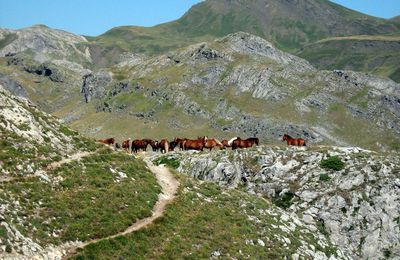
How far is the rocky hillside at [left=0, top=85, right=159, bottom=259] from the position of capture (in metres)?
32.4

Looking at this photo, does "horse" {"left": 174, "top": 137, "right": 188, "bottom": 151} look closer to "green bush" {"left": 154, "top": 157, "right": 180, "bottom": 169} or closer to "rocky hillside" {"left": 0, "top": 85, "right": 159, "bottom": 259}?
"green bush" {"left": 154, "top": 157, "right": 180, "bottom": 169}

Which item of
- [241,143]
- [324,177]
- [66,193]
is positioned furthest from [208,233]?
[241,143]

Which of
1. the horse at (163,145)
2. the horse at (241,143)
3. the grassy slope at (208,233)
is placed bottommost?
the grassy slope at (208,233)

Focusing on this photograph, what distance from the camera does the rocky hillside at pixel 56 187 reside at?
32.4m

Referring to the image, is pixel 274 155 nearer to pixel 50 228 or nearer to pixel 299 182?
pixel 299 182

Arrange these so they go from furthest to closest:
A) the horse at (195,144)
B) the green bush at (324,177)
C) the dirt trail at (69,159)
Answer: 1. the horse at (195,144)
2. the green bush at (324,177)
3. the dirt trail at (69,159)

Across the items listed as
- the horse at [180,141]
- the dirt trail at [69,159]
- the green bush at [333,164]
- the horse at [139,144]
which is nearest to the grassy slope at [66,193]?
the dirt trail at [69,159]

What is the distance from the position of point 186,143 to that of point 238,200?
26.3 meters

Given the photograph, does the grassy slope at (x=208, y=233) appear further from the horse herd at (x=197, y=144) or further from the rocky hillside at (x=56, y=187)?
the horse herd at (x=197, y=144)

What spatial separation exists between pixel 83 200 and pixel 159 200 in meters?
8.46

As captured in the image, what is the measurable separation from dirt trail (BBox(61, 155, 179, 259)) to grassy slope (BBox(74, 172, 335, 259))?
57 cm

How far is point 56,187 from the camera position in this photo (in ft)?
126

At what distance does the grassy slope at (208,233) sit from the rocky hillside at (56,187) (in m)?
1.89

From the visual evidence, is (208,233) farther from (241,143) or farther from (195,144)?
(195,144)
